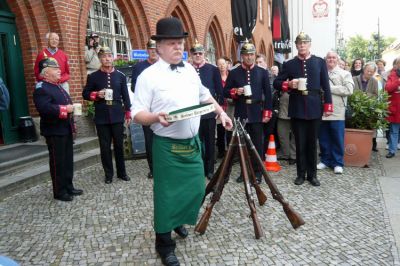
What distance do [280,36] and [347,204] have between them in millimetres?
6286

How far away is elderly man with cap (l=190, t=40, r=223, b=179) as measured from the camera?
5.70m

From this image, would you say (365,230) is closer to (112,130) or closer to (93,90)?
(112,130)

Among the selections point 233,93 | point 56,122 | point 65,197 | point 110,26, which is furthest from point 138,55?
point 65,197

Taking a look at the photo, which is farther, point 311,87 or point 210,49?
point 210,49

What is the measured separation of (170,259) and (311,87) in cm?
332

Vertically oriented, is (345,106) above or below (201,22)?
below

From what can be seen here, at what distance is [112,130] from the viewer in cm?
579

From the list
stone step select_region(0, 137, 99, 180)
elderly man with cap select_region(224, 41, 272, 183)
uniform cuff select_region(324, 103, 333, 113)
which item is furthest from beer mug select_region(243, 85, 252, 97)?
stone step select_region(0, 137, 99, 180)

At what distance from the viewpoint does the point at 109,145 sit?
19.0 ft

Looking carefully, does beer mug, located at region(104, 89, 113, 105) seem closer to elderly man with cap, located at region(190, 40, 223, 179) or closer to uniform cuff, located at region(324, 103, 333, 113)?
elderly man with cap, located at region(190, 40, 223, 179)

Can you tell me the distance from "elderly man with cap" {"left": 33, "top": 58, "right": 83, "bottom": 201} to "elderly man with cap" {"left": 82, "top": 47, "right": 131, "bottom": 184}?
660 mm

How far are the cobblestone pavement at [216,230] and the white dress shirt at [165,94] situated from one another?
116 centimetres

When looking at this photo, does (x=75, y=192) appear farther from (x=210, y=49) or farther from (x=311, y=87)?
(x=210, y=49)

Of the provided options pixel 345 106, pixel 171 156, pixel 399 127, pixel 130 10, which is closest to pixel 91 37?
pixel 130 10
